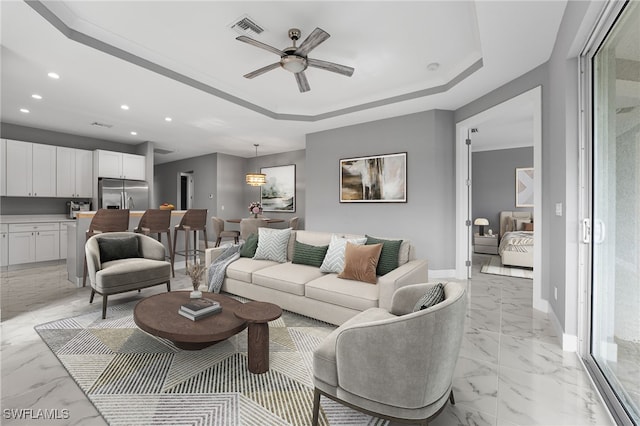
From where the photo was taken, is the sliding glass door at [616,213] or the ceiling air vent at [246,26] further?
the ceiling air vent at [246,26]

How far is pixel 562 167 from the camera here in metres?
2.47

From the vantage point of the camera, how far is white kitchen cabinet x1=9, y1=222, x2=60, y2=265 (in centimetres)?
513

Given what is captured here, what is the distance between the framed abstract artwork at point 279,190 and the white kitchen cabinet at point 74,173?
4.05m

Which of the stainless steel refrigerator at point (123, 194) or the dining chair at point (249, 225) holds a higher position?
the stainless steel refrigerator at point (123, 194)

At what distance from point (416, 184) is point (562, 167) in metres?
2.39

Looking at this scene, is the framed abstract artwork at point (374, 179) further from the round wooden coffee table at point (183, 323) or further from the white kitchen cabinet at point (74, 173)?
the white kitchen cabinet at point (74, 173)

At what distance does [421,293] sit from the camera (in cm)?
193

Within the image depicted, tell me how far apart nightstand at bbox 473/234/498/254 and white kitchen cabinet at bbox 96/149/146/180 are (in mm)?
8239

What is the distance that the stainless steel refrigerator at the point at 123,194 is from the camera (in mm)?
6328

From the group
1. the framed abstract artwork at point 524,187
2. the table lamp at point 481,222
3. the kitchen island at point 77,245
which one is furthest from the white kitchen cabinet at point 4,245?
the framed abstract artwork at point 524,187

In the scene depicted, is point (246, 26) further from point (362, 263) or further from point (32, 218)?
point (32, 218)

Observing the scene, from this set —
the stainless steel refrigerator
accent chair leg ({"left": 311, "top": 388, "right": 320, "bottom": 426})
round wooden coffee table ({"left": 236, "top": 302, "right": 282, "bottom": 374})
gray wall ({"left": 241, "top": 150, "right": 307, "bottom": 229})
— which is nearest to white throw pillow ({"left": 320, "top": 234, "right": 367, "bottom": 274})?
round wooden coffee table ({"left": 236, "top": 302, "right": 282, "bottom": 374})

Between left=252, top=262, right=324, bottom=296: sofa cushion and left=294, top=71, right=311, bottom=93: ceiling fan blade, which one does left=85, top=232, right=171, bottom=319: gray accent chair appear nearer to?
left=252, top=262, right=324, bottom=296: sofa cushion

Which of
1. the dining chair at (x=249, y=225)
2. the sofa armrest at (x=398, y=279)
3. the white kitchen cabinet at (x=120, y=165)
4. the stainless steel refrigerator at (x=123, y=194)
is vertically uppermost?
the white kitchen cabinet at (x=120, y=165)
